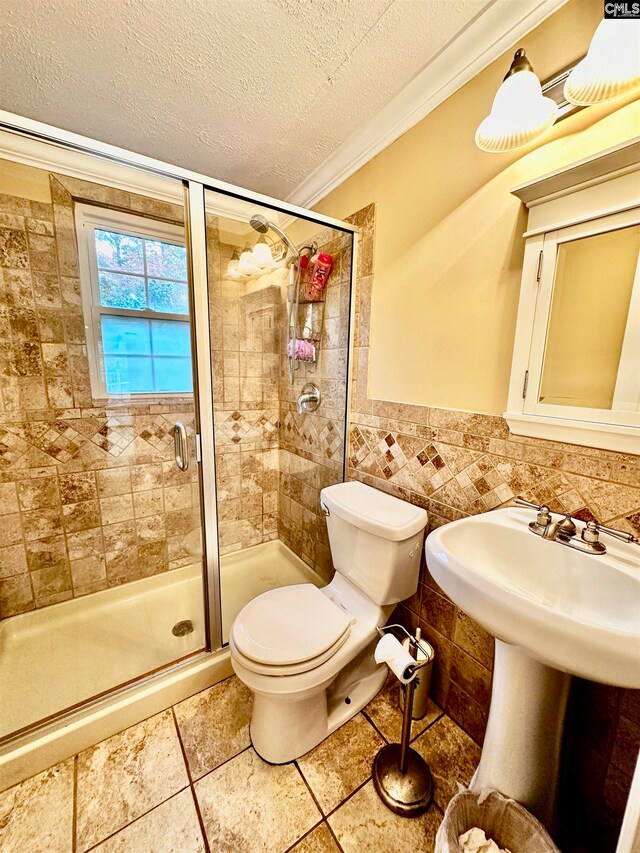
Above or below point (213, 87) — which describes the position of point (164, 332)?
below

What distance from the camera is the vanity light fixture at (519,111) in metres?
0.79

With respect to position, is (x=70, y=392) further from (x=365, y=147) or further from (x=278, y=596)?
(x=365, y=147)

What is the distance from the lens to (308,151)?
147 centimetres

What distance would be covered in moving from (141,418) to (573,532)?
1906mm

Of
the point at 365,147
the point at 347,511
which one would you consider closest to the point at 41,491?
the point at 347,511

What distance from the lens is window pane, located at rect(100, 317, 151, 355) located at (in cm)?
167

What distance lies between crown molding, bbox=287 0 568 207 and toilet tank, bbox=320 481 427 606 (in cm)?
144

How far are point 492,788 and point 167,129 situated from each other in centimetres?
251

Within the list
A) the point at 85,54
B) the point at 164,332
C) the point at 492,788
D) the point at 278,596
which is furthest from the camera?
the point at 164,332

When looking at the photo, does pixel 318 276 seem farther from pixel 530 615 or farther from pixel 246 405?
pixel 530 615

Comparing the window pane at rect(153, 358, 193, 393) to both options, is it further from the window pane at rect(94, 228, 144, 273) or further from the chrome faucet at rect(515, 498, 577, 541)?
the chrome faucet at rect(515, 498, 577, 541)

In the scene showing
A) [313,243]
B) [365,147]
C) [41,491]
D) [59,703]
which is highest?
[365,147]

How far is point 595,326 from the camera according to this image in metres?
0.85

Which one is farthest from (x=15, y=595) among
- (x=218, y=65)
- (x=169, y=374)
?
(x=218, y=65)
